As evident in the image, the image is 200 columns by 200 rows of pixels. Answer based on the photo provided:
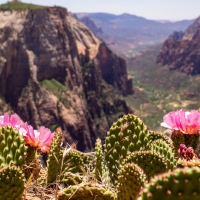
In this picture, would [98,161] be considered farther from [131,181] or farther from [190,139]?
[131,181]

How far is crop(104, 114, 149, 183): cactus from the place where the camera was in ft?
10.8

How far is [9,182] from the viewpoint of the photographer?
96.0 inches

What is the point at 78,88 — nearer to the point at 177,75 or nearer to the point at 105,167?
the point at 105,167

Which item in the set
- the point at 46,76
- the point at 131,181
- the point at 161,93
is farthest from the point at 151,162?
the point at 161,93

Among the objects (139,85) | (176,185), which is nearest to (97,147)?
(176,185)

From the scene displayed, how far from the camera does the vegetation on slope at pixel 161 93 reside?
123188mm

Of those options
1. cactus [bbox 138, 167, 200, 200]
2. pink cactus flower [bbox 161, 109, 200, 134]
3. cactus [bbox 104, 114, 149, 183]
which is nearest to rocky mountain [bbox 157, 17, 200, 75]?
cactus [bbox 104, 114, 149, 183]

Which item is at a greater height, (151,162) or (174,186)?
(174,186)

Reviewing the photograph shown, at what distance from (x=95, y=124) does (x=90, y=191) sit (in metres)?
83.5

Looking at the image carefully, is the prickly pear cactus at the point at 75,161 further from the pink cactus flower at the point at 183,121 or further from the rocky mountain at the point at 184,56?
the rocky mountain at the point at 184,56

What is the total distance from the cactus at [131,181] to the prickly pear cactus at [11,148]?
2.93 feet

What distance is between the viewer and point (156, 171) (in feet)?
8.52

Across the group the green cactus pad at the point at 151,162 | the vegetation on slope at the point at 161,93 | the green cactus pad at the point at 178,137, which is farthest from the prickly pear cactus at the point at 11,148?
the vegetation on slope at the point at 161,93

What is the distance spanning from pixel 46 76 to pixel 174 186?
74547 mm
